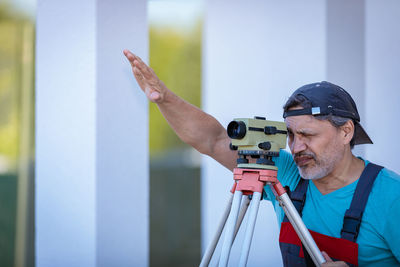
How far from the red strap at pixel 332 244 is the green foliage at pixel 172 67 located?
82.2 inches

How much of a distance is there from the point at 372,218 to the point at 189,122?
92cm

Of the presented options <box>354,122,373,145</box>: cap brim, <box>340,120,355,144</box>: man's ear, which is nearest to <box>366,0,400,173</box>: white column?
<box>354,122,373,145</box>: cap brim

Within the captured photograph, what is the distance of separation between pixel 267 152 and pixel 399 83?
1.51m

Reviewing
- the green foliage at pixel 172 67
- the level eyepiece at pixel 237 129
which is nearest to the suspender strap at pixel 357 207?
the level eyepiece at pixel 237 129

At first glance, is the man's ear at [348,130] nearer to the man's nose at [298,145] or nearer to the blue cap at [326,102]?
the blue cap at [326,102]

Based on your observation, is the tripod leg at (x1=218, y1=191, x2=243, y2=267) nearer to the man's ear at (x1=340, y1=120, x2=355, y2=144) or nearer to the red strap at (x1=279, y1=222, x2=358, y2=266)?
the red strap at (x1=279, y1=222, x2=358, y2=266)

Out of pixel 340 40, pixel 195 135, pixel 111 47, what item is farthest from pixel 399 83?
pixel 111 47

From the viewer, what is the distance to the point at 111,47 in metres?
2.84

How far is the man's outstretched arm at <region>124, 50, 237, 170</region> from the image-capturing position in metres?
2.07

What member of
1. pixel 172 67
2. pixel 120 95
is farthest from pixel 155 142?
pixel 120 95

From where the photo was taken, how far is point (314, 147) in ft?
6.44

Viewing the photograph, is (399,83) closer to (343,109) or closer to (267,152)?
(343,109)

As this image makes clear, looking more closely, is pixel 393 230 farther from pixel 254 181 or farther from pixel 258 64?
pixel 258 64

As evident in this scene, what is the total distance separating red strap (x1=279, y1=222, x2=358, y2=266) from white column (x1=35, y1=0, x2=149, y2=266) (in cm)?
121
